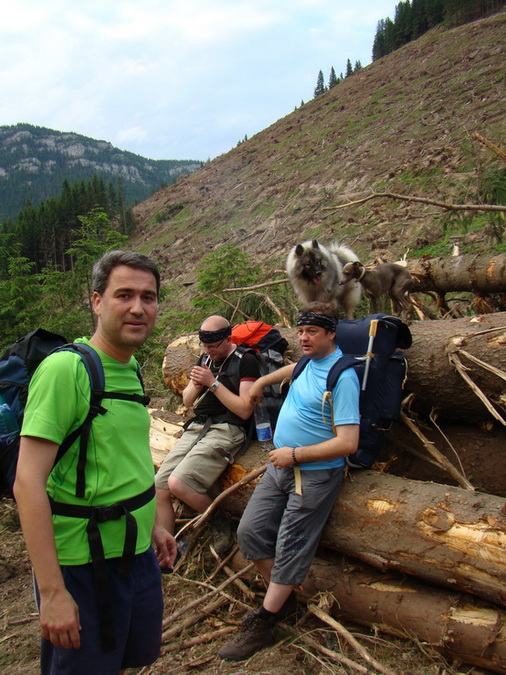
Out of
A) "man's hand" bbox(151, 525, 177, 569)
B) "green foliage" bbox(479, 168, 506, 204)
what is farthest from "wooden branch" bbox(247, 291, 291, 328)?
"man's hand" bbox(151, 525, 177, 569)

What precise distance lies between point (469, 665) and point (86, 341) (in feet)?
10.1

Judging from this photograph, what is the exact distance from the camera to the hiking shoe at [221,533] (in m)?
4.43

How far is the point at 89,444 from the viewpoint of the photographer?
1929 millimetres

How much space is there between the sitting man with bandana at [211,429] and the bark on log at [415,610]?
3.94ft

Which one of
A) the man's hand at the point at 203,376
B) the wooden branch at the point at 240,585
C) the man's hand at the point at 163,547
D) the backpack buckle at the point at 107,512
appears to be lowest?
the wooden branch at the point at 240,585

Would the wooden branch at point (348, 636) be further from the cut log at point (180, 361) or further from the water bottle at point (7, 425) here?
the cut log at point (180, 361)

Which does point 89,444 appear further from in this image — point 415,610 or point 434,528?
point 415,610

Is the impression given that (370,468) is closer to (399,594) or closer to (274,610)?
(399,594)

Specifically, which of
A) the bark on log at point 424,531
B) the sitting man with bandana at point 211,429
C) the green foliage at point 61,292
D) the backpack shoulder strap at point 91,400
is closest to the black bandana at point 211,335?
the sitting man with bandana at point 211,429

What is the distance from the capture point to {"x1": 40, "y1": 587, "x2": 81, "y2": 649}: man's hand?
1.70m

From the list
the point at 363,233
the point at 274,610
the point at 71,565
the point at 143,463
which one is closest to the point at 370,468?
the point at 274,610

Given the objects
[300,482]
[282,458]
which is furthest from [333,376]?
[300,482]

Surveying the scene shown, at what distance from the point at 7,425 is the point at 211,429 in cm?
249

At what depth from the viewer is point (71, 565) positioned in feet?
6.19
